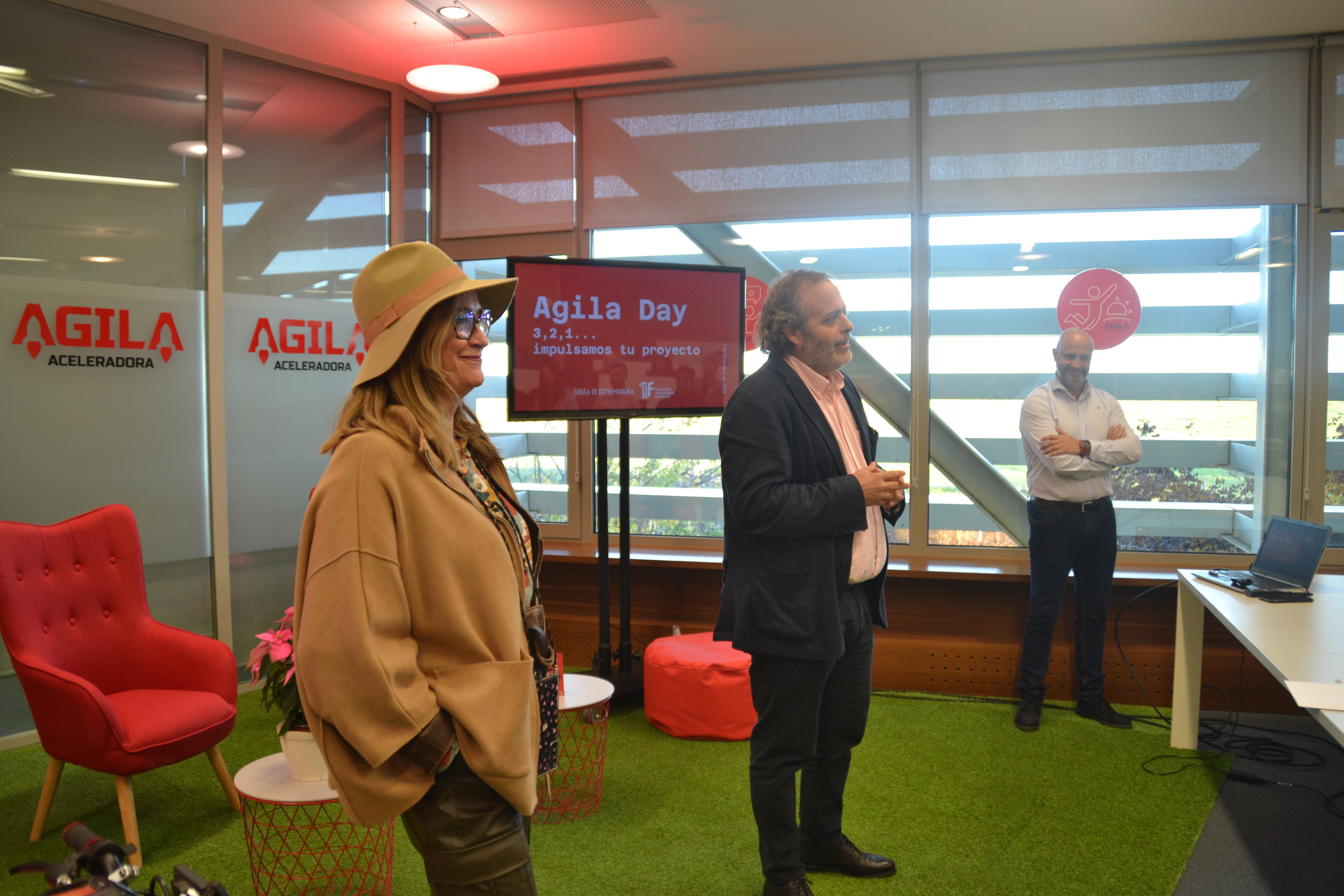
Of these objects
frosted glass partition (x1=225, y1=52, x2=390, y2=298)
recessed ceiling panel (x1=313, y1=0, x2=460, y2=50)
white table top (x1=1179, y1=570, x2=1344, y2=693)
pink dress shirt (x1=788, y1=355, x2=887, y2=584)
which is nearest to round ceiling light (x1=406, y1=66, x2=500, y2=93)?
recessed ceiling panel (x1=313, y1=0, x2=460, y2=50)

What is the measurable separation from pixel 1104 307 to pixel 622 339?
2.40 meters

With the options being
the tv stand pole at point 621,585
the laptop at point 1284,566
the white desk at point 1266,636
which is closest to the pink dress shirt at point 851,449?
the white desk at point 1266,636

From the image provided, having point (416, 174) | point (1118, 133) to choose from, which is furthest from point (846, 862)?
point (416, 174)

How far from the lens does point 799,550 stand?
2129 millimetres

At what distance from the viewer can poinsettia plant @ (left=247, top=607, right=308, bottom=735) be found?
8.73ft

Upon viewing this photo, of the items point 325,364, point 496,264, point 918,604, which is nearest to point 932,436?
point 918,604

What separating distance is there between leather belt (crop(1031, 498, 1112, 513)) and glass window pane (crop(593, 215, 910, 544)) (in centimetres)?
93

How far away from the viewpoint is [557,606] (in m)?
5.01

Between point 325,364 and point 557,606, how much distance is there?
177cm

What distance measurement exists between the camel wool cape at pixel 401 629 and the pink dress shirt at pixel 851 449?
1.10m

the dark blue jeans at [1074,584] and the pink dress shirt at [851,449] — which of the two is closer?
the pink dress shirt at [851,449]

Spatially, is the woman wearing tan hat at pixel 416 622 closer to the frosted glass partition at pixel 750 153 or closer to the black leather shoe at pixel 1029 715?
the black leather shoe at pixel 1029 715

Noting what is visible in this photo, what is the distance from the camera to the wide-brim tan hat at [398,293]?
4.45ft

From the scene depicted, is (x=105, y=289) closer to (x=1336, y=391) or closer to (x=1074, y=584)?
(x=1074, y=584)
